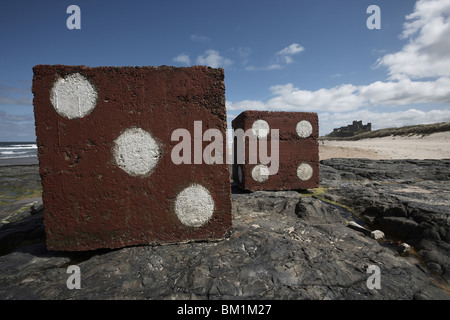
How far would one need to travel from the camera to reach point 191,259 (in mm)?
1705

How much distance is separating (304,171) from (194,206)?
102 inches

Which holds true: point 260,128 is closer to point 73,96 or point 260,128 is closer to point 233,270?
point 233,270

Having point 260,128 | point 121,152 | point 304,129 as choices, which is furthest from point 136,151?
point 304,129

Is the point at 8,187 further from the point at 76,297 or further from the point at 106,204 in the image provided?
the point at 76,297

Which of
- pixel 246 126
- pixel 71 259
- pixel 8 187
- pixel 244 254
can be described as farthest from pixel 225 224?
pixel 8 187

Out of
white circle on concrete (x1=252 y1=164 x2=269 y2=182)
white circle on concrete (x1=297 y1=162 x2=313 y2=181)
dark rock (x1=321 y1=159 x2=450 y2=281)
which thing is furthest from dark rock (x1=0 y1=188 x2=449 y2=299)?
white circle on concrete (x1=297 y1=162 x2=313 y2=181)

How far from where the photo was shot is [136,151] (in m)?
1.83

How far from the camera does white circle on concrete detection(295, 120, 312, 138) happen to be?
12.4 feet

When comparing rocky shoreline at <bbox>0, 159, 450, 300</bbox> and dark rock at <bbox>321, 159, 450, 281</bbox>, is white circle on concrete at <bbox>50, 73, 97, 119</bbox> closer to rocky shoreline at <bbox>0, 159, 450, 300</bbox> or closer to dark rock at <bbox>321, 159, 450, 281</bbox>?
rocky shoreline at <bbox>0, 159, 450, 300</bbox>

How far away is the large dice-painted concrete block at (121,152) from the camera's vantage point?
1771 millimetres

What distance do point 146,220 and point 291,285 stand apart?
129 cm

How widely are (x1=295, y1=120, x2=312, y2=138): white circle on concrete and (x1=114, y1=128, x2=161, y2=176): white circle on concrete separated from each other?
2771 millimetres

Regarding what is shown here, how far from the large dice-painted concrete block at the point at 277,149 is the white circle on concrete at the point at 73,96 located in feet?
7.74

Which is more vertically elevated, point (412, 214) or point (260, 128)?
point (260, 128)
